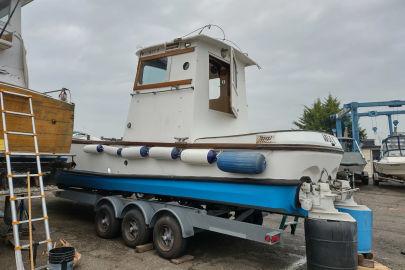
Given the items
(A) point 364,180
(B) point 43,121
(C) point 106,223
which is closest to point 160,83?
(B) point 43,121

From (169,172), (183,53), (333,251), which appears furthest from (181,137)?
(333,251)

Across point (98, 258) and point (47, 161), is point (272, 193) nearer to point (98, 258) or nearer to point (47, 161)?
point (98, 258)

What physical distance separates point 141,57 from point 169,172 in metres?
2.62

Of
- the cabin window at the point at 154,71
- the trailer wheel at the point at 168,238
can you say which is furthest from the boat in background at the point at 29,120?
the trailer wheel at the point at 168,238

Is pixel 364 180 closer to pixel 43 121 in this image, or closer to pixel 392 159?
pixel 392 159

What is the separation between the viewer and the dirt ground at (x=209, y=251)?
525 centimetres

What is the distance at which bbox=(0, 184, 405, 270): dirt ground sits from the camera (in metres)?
5.25

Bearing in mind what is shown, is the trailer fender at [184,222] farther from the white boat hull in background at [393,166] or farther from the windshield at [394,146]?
the windshield at [394,146]

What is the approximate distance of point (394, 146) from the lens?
55.7 feet

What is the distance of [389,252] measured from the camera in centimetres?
621

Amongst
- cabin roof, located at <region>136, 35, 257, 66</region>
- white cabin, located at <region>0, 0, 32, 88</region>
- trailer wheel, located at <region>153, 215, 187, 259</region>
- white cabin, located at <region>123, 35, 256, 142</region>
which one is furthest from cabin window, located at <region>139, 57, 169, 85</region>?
trailer wheel, located at <region>153, 215, 187, 259</region>

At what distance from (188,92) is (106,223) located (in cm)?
282

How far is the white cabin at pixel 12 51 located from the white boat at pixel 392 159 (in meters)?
14.5

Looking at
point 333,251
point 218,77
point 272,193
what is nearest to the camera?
point 333,251
